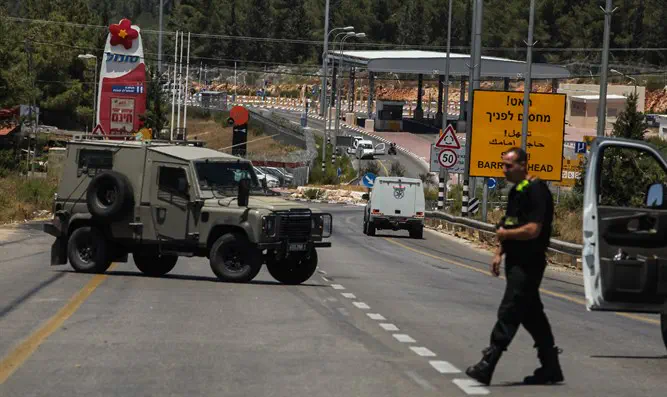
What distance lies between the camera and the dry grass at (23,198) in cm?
4311

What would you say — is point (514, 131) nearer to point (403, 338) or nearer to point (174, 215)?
point (174, 215)

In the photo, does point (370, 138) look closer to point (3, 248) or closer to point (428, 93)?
point (428, 93)

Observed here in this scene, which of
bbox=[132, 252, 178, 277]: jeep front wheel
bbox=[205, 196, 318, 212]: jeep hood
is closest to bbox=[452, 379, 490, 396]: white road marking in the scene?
bbox=[205, 196, 318, 212]: jeep hood

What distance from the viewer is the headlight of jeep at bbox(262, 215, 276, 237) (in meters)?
20.9

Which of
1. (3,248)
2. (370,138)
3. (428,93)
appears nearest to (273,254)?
(3,248)

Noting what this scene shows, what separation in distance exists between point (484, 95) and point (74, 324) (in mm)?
34376

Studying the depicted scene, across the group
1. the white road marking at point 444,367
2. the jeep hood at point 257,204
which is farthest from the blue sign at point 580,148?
the white road marking at point 444,367

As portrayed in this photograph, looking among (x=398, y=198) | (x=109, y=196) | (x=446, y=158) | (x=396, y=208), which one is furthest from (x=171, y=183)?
(x=446, y=158)

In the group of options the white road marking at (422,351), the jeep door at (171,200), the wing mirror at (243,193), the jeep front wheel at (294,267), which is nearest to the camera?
the white road marking at (422,351)

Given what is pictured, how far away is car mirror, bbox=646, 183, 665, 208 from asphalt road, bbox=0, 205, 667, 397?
155 centimetres

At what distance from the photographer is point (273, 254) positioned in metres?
21.5

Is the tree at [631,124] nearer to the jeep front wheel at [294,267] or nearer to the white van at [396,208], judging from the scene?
the white van at [396,208]

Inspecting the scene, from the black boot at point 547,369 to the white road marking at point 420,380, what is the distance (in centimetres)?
86

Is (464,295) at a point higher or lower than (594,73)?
lower
